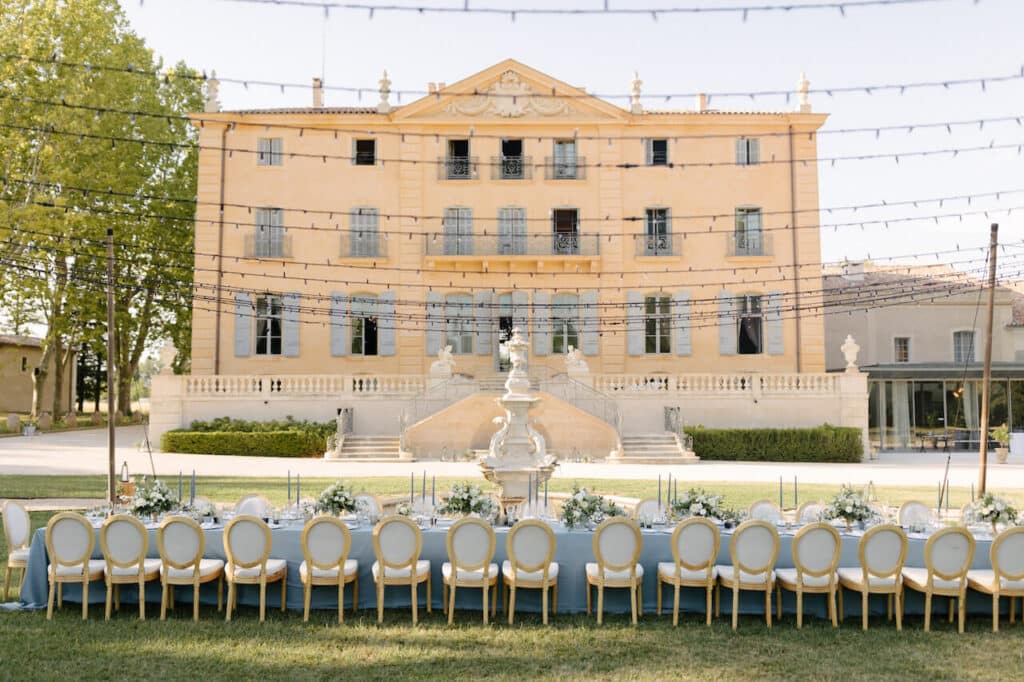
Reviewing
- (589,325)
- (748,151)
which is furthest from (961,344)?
(589,325)

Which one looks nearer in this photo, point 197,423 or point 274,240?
point 197,423

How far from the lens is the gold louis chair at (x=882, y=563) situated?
663 cm

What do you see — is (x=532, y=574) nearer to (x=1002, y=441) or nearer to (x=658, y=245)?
(x=658, y=245)

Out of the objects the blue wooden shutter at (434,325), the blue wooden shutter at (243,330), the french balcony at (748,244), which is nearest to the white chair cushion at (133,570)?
the blue wooden shutter at (434,325)

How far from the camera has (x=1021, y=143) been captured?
12055 mm

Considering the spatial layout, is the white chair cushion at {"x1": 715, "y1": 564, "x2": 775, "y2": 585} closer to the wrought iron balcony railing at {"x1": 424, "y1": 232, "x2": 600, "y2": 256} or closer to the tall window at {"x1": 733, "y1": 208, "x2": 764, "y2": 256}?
the wrought iron balcony railing at {"x1": 424, "y1": 232, "x2": 600, "y2": 256}

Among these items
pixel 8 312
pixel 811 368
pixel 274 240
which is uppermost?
pixel 274 240

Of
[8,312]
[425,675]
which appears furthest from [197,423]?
[425,675]

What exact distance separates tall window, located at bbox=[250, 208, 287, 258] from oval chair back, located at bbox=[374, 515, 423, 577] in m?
20.9

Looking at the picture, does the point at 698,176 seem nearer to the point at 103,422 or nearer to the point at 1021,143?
the point at 1021,143

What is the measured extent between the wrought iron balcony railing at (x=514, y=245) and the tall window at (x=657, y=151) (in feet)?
9.81

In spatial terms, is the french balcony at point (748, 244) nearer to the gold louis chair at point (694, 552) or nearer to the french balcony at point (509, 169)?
the french balcony at point (509, 169)

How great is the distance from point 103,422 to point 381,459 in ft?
58.5

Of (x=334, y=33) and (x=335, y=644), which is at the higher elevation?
(x=334, y=33)
